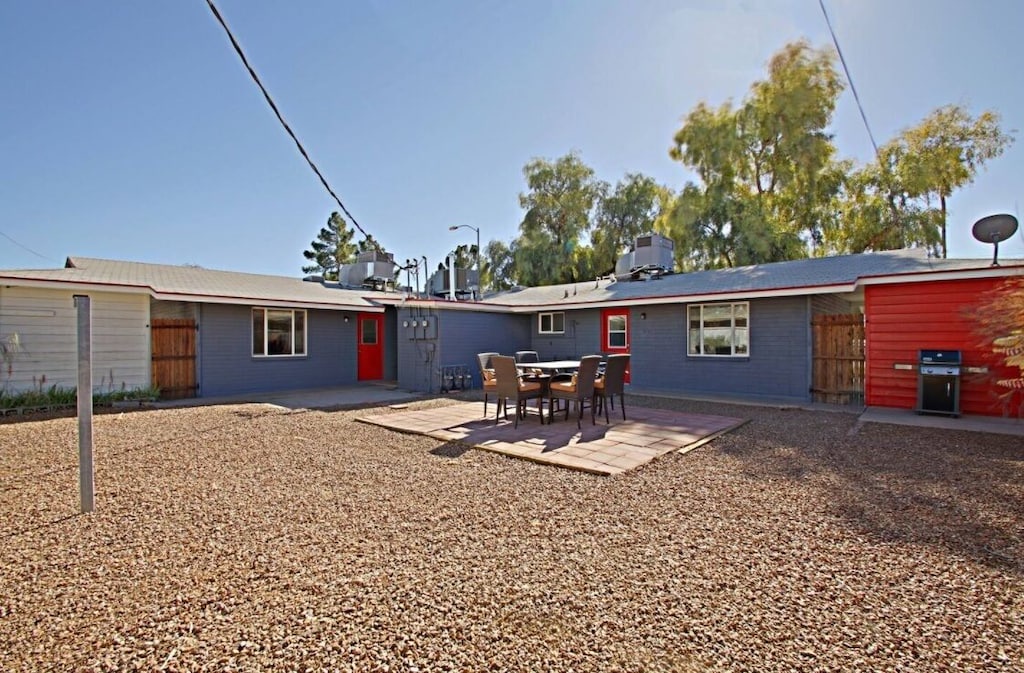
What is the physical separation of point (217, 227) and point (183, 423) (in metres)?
11.1

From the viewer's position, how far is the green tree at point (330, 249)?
42.5 metres

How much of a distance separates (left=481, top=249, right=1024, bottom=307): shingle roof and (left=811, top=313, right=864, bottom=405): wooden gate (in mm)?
896

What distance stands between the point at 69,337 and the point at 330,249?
114 feet

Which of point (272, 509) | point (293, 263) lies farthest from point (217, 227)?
point (293, 263)

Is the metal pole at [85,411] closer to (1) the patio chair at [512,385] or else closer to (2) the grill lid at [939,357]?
(1) the patio chair at [512,385]

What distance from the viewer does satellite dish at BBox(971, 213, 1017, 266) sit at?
7.68 meters

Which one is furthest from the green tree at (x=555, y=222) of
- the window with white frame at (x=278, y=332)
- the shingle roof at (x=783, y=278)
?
the window with white frame at (x=278, y=332)

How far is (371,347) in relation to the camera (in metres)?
14.4

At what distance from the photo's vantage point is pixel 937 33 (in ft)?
26.2

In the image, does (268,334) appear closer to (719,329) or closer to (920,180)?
→ (719,329)

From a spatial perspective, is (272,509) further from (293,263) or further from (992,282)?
(293,263)

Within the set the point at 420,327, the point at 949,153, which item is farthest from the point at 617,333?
the point at 949,153

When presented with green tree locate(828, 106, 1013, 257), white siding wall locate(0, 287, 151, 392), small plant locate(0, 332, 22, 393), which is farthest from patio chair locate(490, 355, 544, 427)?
green tree locate(828, 106, 1013, 257)

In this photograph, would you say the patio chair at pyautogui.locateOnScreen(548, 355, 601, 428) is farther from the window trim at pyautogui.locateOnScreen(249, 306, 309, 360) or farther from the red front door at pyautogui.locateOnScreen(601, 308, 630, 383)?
the window trim at pyautogui.locateOnScreen(249, 306, 309, 360)
